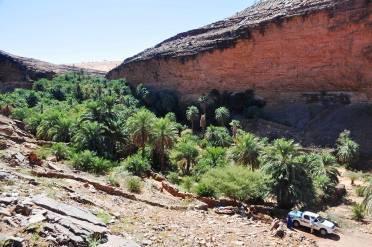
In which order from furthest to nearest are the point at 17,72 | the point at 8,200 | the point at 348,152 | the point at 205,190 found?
the point at 17,72 → the point at 348,152 → the point at 205,190 → the point at 8,200

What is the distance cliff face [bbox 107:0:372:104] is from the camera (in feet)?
179

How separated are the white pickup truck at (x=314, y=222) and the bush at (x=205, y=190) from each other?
462 centimetres

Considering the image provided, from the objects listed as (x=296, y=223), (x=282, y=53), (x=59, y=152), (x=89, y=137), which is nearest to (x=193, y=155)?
(x=89, y=137)

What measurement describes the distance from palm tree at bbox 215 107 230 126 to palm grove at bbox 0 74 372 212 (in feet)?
0.46

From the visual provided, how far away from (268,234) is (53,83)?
6749cm

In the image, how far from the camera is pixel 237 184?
26156mm

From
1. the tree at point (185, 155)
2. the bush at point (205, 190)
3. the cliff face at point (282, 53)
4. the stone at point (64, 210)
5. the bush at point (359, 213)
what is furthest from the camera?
the cliff face at point (282, 53)

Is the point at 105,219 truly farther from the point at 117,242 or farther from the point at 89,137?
the point at 89,137

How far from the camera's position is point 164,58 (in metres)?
75.0

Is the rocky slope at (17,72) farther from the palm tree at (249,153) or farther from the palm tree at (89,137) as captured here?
the palm tree at (249,153)

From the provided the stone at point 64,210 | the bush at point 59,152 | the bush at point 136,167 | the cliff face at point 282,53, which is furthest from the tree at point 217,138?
the stone at point 64,210

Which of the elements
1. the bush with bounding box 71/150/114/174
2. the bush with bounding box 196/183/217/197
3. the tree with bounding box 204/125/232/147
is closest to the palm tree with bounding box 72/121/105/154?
the bush with bounding box 71/150/114/174

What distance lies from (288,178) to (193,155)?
12846 mm

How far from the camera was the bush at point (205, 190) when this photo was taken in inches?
1001
